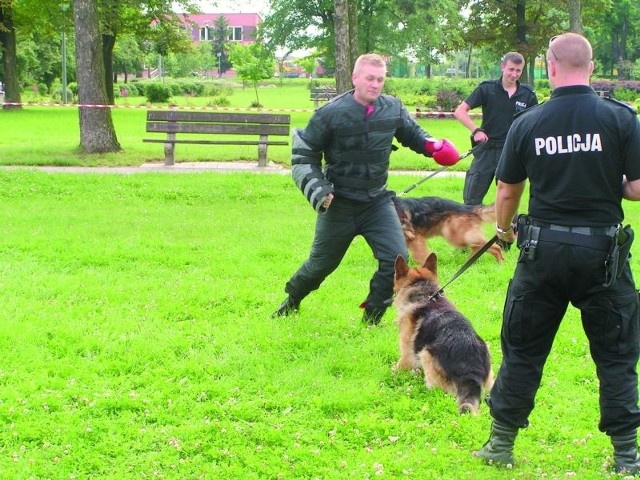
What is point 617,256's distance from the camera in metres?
3.21

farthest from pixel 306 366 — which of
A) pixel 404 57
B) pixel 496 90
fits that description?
pixel 404 57

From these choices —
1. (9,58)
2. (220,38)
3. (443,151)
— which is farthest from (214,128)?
(220,38)

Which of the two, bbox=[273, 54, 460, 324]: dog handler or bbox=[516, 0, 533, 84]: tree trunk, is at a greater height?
bbox=[516, 0, 533, 84]: tree trunk

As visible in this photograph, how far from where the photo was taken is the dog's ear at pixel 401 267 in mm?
5273

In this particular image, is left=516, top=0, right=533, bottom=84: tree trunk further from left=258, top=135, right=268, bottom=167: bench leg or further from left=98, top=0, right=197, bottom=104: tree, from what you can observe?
left=258, top=135, right=268, bottom=167: bench leg

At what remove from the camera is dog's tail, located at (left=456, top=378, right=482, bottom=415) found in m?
4.28

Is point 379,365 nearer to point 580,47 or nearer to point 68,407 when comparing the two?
point 68,407

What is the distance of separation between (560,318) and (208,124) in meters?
12.6

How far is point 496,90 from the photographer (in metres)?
8.40

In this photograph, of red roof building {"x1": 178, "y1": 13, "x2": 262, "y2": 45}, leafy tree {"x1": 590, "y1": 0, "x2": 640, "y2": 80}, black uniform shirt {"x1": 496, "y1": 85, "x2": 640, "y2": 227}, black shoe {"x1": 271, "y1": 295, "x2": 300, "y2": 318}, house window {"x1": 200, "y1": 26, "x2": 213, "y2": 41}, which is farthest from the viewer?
red roof building {"x1": 178, "y1": 13, "x2": 262, "y2": 45}

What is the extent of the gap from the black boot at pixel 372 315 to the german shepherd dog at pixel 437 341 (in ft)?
1.71

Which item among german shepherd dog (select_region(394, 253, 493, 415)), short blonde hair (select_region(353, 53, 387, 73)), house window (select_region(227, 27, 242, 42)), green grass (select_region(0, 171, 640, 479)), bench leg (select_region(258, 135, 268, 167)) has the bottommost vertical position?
green grass (select_region(0, 171, 640, 479))

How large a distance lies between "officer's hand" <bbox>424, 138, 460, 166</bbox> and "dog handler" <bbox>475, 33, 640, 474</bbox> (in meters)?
2.03

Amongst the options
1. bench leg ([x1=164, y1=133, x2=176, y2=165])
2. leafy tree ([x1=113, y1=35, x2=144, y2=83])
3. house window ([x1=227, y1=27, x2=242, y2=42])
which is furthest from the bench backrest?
house window ([x1=227, y1=27, x2=242, y2=42])
